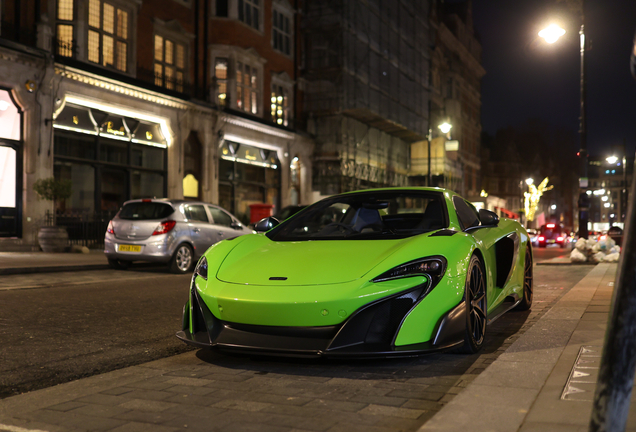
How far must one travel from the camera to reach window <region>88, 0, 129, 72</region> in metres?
22.1

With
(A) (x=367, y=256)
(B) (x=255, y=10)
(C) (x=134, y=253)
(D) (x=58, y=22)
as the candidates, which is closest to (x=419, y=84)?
(B) (x=255, y=10)

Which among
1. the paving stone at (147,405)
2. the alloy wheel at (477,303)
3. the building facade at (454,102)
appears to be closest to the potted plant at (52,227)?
the alloy wheel at (477,303)

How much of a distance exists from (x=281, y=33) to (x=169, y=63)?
8673 mm

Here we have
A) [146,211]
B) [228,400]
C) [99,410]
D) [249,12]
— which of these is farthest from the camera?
[249,12]

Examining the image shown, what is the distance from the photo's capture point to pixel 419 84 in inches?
1790

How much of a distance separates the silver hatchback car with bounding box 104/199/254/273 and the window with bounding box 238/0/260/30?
17.2m

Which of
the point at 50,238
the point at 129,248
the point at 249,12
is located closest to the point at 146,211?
the point at 129,248

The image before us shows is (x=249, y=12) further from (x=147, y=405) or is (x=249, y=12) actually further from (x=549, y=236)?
(x=147, y=405)

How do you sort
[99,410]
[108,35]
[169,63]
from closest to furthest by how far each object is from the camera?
1. [99,410]
2. [108,35]
3. [169,63]

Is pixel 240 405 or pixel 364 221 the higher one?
pixel 364 221

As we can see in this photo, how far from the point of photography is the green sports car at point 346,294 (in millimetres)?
4125

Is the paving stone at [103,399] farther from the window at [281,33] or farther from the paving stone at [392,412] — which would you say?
the window at [281,33]

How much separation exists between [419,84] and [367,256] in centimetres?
4248

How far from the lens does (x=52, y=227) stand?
61.0ft
